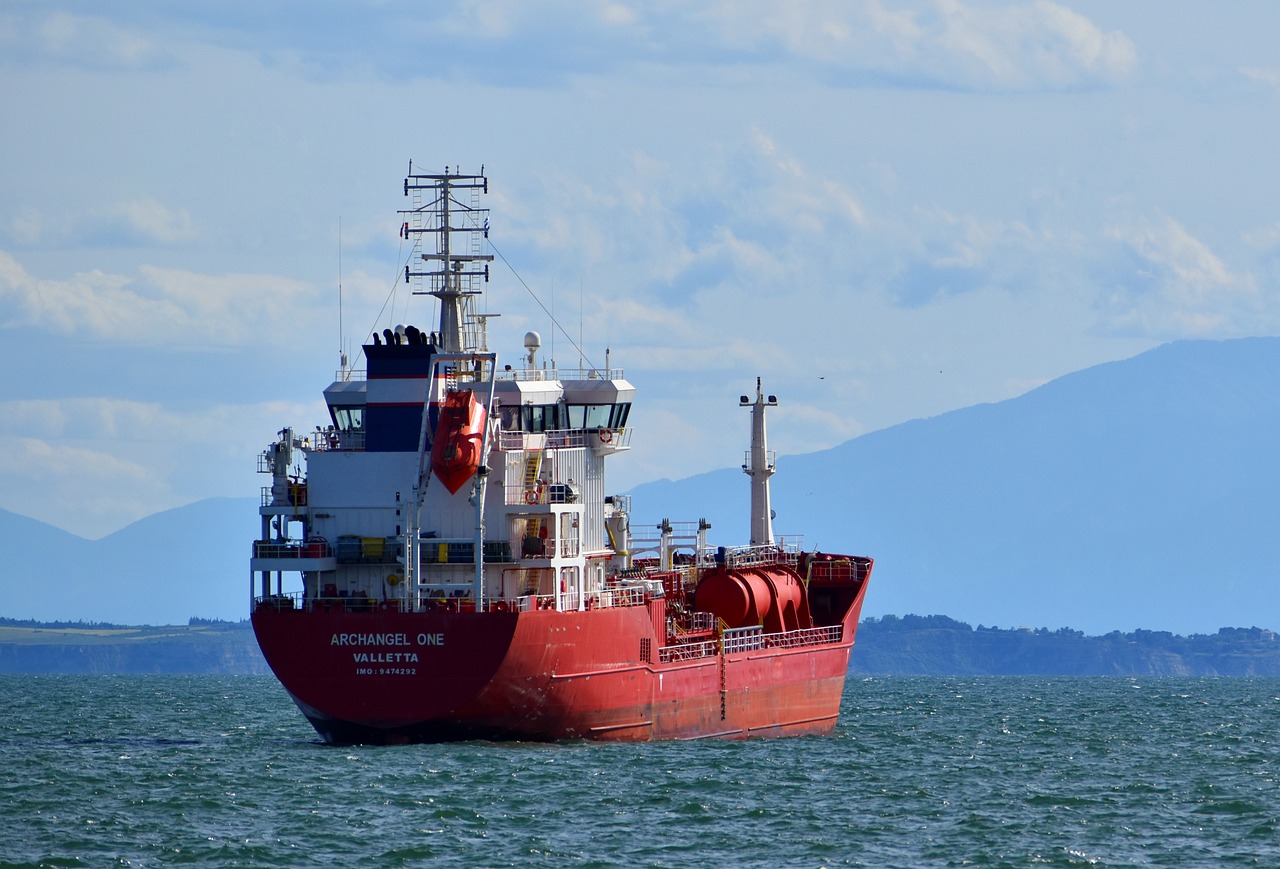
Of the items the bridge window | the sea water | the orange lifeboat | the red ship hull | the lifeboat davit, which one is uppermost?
the bridge window

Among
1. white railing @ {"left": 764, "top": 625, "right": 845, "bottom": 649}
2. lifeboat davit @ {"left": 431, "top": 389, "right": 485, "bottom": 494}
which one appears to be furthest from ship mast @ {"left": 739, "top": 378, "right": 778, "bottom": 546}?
lifeboat davit @ {"left": 431, "top": 389, "right": 485, "bottom": 494}

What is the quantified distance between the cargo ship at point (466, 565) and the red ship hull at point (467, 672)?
4cm

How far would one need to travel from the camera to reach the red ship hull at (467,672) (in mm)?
50438

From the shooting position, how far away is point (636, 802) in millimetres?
45562

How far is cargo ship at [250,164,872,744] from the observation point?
50969 mm

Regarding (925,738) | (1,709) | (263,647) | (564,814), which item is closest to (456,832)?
(564,814)

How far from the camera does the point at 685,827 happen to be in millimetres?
42688

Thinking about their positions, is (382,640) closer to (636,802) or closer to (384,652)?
(384,652)

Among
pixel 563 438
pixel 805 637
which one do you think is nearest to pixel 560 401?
pixel 563 438

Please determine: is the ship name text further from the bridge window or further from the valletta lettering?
the bridge window

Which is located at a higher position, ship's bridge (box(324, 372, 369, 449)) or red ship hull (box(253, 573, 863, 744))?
ship's bridge (box(324, 372, 369, 449))

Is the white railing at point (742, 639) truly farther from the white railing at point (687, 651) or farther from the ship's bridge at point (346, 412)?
the ship's bridge at point (346, 412)

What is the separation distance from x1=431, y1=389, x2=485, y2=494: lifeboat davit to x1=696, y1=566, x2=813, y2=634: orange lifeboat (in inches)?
529

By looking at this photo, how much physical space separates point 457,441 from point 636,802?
35.6ft
